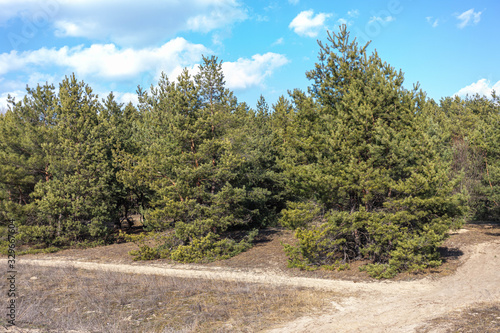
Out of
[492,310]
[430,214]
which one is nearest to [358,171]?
[430,214]

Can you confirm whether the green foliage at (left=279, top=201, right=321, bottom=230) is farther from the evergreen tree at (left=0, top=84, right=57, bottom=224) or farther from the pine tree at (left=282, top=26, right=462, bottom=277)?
the evergreen tree at (left=0, top=84, right=57, bottom=224)

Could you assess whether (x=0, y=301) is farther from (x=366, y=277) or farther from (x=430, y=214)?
(x=430, y=214)

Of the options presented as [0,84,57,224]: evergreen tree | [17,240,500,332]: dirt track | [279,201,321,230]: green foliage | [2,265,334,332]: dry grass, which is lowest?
[17,240,500,332]: dirt track

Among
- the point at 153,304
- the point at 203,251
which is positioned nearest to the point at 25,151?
the point at 203,251

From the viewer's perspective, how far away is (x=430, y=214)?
14.3 meters

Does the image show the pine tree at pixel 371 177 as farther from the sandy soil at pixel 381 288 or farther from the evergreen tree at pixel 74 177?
the evergreen tree at pixel 74 177

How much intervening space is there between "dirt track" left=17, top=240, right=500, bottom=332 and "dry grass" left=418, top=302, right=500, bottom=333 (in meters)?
0.31

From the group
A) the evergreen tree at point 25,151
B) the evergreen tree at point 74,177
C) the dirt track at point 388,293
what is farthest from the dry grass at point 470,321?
the evergreen tree at point 25,151

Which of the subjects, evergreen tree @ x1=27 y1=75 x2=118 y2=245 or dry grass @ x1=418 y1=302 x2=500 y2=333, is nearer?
dry grass @ x1=418 y1=302 x2=500 y2=333

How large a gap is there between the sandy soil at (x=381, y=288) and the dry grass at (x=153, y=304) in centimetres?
96

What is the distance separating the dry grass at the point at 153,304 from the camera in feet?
30.8

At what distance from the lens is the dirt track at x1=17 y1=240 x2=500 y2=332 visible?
917cm

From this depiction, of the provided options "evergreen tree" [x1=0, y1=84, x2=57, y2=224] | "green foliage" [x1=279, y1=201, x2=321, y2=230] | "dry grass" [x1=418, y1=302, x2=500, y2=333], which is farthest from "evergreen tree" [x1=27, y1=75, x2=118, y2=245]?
"dry grass" [x1=418, y1=302, x2=500, y2=333]

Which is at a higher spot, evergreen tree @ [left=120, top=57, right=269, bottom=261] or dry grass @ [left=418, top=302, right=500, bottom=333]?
evergreen tree @ [left=120, top=57, right=269, bottom=261]
